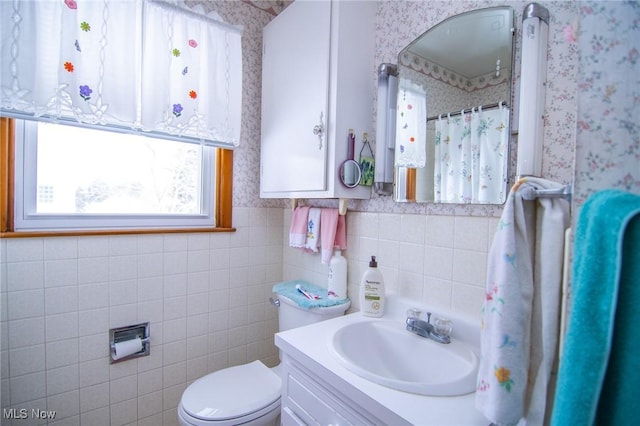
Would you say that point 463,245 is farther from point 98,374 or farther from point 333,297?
point 98,374

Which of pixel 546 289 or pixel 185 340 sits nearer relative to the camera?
pixel 546 289

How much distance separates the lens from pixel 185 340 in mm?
1553

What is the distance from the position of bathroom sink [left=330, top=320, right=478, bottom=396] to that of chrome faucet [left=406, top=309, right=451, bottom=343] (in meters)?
0.01

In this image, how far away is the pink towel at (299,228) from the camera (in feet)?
5.22

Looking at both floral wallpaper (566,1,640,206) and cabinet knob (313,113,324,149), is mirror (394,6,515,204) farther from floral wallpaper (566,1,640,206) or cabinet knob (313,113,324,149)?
floral wallpaper (566,1,640,206)

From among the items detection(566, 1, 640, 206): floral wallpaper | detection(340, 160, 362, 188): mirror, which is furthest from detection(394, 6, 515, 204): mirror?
detection(566, 1, 640, 206): floral wallpaper

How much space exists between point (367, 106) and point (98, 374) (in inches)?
65.4

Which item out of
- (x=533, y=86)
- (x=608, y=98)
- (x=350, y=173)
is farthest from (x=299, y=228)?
(x=608, y=98)

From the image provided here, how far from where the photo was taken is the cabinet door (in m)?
1.28

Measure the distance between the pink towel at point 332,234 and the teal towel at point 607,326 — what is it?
1.06m

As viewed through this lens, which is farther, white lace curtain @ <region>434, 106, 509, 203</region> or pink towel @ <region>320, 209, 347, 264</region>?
pink towel @ <region>320, 209, 347, 264</region>

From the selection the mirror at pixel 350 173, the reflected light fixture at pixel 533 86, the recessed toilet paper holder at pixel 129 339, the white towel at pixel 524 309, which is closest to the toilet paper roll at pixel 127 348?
the recessed toilet paper holder at pixel 129 339

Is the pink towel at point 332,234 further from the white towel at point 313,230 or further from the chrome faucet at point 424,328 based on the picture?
the chrome faucet at point 424,328

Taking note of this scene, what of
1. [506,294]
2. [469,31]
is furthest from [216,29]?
[506,294]
